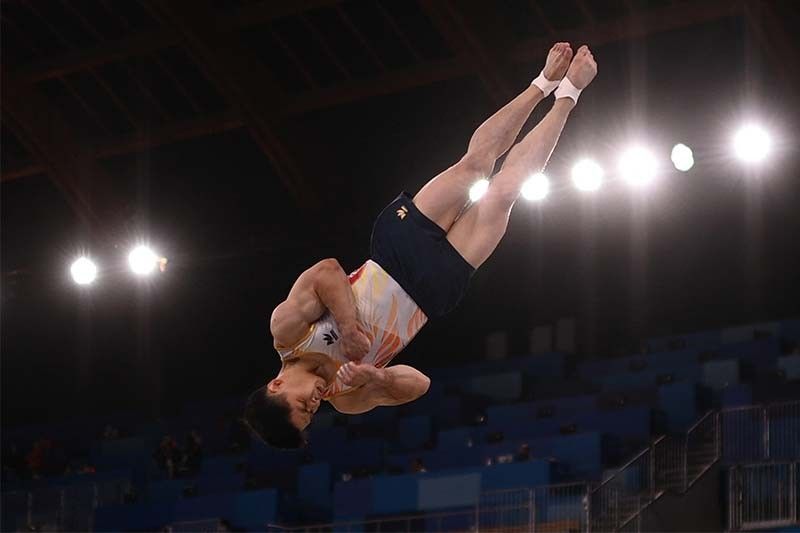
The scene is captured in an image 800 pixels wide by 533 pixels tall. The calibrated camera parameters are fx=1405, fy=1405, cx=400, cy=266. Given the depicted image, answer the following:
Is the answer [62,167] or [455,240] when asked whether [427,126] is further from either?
[455,240]

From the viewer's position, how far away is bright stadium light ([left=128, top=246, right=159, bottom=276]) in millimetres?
18031

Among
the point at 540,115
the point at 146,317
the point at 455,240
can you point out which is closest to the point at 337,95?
the point at 540,115

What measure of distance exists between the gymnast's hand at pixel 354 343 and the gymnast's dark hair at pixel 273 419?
1.24 ft

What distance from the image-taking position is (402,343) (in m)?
7.16

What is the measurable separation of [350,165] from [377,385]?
11.9 meters

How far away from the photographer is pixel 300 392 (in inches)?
263

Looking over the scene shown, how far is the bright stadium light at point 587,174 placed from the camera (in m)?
15.1

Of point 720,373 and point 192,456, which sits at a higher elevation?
point 720,373

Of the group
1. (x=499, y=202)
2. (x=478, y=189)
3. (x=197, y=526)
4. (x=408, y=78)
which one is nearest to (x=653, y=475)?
(x=197, y=526)

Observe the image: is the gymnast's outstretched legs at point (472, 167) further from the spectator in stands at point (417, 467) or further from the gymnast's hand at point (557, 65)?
the spectator in stands at point (417, 467)

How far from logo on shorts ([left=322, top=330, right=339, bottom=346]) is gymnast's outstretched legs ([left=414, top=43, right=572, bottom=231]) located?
839 mm

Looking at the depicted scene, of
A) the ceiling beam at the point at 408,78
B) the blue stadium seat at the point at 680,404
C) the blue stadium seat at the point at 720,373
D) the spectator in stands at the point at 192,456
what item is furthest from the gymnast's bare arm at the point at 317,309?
the spectator in stands at the point at 192,456

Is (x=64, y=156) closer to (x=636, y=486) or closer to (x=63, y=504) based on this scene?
(x=63, y=504)

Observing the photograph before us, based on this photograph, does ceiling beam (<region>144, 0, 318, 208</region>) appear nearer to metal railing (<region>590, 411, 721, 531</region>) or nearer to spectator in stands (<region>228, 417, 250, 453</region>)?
spectator in stands (<region>228, 417, 250, 453</region>)
